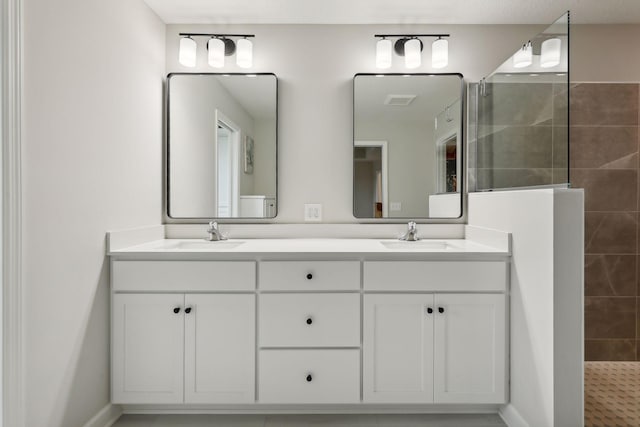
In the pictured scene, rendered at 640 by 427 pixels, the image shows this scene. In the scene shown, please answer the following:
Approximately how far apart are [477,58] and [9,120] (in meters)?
2.41

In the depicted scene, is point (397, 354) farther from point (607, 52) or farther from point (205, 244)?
point (607, 52)

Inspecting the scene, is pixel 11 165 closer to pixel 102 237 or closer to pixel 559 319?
pixel 102 237

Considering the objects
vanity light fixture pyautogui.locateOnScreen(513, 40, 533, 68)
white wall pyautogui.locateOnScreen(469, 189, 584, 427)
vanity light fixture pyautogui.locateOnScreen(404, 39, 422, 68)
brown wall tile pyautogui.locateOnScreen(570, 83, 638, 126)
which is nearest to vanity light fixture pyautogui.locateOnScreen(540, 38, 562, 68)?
vanity light fixture pyautogui.locateOnScreen(513, 40, 533, 68)

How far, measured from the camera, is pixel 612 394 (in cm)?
218

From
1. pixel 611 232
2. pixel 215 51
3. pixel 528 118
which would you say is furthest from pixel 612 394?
pixel 215 51

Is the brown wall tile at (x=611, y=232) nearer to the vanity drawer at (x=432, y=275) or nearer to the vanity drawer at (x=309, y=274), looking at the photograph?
the vanity drawer at (x=432, y=275)

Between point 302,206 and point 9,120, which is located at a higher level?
point 9,120

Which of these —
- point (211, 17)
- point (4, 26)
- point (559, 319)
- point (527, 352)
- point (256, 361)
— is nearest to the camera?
point (4, 26)

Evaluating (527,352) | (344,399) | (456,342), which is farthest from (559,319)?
(344,399)

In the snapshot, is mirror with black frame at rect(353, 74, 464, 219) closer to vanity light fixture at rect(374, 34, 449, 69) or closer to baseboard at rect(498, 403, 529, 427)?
vanity light fixture at rect(374, 34, 449, 69)

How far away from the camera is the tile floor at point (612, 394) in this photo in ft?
6.34

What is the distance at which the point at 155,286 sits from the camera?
6.21ft

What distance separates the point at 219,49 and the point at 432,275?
5.88 ft

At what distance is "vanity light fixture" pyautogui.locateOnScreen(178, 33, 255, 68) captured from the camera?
7.97 feet
